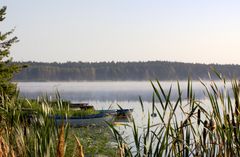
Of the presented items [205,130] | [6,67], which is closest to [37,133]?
[205,130]

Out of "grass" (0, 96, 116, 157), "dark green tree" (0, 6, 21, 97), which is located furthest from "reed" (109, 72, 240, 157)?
"dark green tree" (0, 6, 21, 97)

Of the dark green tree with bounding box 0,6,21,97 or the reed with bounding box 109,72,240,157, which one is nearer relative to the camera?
the reed with bounding box 109,72,240,157

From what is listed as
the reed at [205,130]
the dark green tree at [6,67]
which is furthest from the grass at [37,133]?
the dark green tree at [6,67]

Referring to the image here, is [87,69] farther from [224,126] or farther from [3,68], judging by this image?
[224,126]

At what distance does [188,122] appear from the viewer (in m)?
5.47

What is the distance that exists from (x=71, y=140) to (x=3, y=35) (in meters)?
11.7

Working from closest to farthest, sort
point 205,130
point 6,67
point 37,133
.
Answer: point 37,133 → point 205,130 → point 6,67

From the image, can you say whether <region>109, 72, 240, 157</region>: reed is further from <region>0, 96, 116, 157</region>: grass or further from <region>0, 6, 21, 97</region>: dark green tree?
<region>0, 6, 21, 97</region>: dark green tree

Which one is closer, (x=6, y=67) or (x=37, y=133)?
(x=37, y=133)

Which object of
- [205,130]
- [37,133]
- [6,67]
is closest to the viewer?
[37,133]

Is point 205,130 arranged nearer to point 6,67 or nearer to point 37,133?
point 37,133

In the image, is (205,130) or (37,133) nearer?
(37,133)

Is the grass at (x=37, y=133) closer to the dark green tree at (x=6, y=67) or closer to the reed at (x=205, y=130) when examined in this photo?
the reed at (x=205, y=130)

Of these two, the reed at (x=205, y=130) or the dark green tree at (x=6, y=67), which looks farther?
the dark green tree at (x=6, y=67)
